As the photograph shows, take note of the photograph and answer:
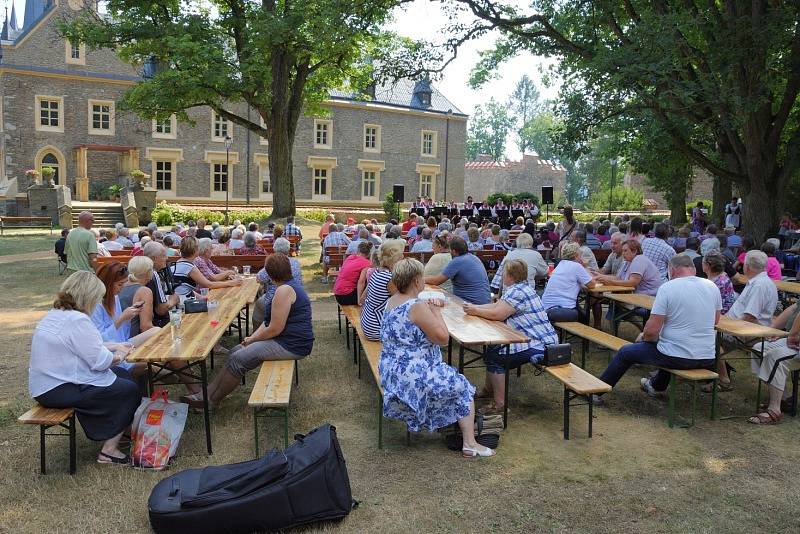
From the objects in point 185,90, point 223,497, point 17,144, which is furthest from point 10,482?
point 17,144

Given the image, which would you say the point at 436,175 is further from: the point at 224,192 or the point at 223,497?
the point at 223,497

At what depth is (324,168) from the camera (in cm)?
3731

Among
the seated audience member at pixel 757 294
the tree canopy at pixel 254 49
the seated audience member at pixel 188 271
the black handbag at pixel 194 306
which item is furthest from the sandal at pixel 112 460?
the tree canopy at pixel 254 49

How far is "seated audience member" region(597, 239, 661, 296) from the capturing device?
7586 millimetres

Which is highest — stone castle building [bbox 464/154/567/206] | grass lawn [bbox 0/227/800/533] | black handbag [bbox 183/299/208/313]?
stone castle building [bbox 464/154/567/206]

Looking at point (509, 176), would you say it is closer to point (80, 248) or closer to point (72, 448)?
point (80, 248)

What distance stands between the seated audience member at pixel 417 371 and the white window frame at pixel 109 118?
30.9m

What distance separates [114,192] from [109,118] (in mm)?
4309

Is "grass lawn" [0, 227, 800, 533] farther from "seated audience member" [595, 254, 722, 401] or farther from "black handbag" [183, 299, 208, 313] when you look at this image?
"black handbag" [183, 299, 208, 313]

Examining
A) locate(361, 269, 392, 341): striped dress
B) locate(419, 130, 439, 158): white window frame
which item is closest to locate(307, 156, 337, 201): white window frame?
locate(419, 130, 439, 158): white window frame

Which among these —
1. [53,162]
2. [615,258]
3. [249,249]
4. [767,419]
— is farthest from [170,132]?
[767,419]

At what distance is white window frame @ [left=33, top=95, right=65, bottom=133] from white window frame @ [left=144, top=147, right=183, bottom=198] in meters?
3.94

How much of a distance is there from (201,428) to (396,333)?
1.96 metres

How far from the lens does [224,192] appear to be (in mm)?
34156
